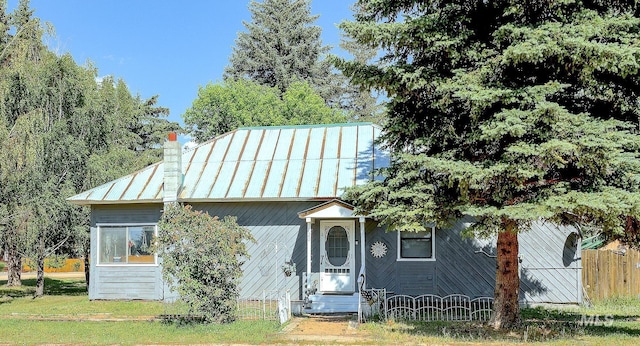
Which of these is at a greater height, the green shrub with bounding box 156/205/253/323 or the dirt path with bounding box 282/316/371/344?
the green shrub with bounding box 156/205/253/323

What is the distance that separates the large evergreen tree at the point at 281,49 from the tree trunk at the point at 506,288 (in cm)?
2926

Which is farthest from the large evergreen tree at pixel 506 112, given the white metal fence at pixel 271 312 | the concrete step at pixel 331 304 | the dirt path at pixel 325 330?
the concrete step at pixel 331 304

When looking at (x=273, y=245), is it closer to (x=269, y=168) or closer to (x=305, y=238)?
(x=305, y=238)

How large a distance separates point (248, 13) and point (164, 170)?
27926 mm

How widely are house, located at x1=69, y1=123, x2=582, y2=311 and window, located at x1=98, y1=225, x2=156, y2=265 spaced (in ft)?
0.10

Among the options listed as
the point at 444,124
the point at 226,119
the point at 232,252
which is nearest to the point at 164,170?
the point at 232,252

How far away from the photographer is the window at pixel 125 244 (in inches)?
657

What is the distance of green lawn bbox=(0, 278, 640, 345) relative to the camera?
10123 millimetres

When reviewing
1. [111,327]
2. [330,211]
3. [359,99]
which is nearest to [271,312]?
[330,211]

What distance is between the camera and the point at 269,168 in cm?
1692

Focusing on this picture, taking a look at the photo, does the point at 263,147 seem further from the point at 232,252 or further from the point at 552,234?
the point at 552,234

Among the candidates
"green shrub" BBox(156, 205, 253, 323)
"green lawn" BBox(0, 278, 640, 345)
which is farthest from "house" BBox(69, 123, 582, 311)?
"green shrub" BBox(156, 205, 253, 323)

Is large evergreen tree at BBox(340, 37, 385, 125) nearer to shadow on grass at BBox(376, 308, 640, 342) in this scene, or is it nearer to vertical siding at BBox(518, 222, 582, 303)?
vertical siding at BBox(518, 222, 582, 303)

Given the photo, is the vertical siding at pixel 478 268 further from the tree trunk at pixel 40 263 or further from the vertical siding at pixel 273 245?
the tree trunk at pixel 40 263
